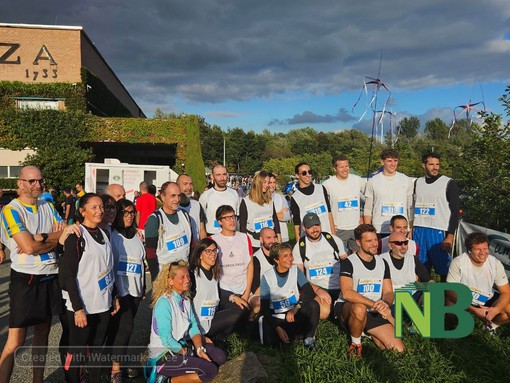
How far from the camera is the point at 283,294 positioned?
464 centimetres

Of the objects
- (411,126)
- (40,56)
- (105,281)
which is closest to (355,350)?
(105,281)

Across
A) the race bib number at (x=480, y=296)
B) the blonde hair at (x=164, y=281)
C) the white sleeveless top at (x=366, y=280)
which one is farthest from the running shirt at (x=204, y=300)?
the race bib number at (x=480, y=296)

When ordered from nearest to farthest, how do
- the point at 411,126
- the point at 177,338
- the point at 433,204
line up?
the point at 177,338 < the point at 433,204 < the point at 411,126

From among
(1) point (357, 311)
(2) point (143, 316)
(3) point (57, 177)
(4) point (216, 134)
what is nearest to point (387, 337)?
(1) point (357, 311)

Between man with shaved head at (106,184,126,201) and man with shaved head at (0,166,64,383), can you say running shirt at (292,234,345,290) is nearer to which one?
man with shaved head at (106,184,126,201)

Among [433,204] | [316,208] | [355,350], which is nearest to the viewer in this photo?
[355,350]

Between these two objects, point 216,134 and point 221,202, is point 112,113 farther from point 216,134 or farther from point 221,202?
point 216,134

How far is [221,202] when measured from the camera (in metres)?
5.59

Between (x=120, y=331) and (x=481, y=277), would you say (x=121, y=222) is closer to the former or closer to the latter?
(x=120, y=331)

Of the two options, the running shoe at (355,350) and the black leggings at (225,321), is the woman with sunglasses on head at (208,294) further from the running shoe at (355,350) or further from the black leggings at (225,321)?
the running shoe at (355,350)

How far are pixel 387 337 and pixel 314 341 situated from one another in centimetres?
78

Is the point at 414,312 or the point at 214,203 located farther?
the point at 214,203

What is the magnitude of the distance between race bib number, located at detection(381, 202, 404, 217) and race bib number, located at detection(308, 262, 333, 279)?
47.8 inches

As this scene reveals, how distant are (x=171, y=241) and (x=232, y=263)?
76 centimetres
